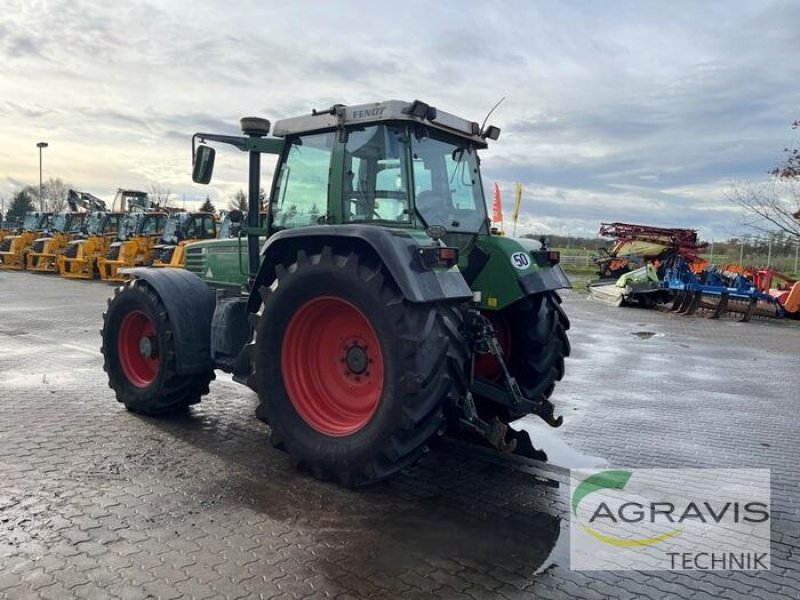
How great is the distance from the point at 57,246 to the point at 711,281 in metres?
24.2

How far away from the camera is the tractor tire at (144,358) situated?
18.6 feet

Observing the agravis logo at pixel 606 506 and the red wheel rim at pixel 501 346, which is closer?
the agravis logo at pixel 606 506

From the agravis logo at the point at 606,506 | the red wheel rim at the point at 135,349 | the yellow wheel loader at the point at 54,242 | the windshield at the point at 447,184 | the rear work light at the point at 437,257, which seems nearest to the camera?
the agravis logo at the point at 606,506

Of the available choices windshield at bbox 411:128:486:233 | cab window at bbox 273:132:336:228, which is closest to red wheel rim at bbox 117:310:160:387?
cab window at bbox 273:132:336:228

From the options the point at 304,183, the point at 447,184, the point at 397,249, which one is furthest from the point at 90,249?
the point at 397,249

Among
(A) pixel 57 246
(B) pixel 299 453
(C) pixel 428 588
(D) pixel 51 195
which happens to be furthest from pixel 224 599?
(D) pixel 51 195

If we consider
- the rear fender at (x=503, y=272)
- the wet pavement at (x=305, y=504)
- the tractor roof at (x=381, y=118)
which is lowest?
the wet pavement at (x=305, y=504)

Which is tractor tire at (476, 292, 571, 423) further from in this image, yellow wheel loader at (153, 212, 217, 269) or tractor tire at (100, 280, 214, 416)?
yellow wheel loader at (153, 212, 217, 269)

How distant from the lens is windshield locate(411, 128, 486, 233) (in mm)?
4863

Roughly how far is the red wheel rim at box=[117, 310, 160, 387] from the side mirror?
145 cm

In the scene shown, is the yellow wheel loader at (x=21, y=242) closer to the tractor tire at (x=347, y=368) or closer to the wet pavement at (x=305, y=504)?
the wet pavement at (x=305, y=504)

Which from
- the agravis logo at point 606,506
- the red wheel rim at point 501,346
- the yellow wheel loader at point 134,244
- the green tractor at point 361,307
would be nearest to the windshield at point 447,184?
the green tractor at point 361,307

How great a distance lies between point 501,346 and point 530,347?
28cm

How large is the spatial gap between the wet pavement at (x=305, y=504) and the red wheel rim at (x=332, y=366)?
478 mm
